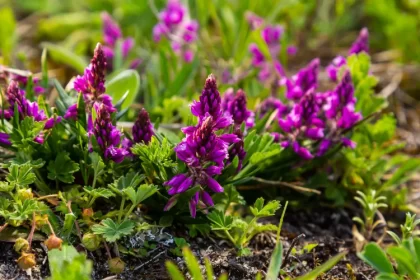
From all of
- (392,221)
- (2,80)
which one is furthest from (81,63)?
(392,221)

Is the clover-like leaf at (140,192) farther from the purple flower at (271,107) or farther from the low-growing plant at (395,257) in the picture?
the purple flower at (271,107)

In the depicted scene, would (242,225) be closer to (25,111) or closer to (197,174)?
(197,174)

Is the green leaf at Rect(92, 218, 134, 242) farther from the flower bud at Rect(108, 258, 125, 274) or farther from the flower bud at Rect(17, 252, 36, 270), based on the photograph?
the flower bud at Rect(17, 252, 36, 270)

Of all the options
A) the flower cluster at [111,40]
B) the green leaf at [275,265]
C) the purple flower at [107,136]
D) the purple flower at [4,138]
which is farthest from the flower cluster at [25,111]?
the flower cluster at [111,40]

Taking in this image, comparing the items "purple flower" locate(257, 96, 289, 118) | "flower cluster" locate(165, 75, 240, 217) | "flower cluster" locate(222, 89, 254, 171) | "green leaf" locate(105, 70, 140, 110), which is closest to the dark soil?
"flower cluster" locate(165, 75, 240, 217)

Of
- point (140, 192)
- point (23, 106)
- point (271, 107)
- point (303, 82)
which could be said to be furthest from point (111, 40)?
point (140, 192)

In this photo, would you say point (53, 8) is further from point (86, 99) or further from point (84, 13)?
point (86, 99)

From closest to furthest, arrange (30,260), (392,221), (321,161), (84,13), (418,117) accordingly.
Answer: (30,260), (321,161), (392,221), (418,117), (84,13)
